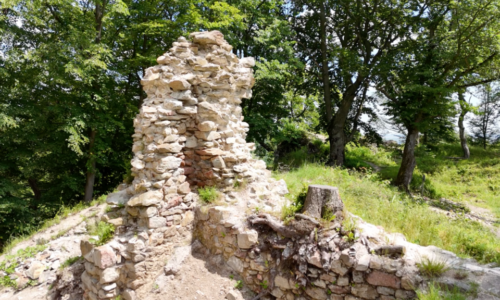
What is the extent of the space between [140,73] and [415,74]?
11.5m

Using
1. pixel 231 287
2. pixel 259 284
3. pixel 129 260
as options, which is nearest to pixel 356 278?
pixel 259 284

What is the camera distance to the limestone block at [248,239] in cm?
437

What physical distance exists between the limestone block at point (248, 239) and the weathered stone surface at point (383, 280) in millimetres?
1733

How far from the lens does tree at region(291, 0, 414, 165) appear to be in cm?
1076

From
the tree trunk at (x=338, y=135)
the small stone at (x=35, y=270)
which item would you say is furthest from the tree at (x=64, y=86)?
the tree trunk at (x=338, y=135)

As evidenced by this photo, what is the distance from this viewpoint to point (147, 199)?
441 centimetres

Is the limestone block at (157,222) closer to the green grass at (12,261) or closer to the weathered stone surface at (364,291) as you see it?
the weathered stone surface at (364,291)

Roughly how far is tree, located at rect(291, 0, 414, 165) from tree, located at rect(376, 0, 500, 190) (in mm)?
745

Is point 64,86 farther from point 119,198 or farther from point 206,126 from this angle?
point 206,126

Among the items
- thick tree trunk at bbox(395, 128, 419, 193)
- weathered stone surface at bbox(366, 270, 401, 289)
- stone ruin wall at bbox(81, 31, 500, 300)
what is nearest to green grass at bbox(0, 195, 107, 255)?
stone ruin wall at bbox(81, 31, 500, 300)

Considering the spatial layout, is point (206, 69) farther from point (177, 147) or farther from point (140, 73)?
point (140, 73)

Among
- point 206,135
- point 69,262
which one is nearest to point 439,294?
point 206,135

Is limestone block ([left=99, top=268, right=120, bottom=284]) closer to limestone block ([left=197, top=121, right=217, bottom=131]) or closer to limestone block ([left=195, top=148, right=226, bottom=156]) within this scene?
limestone block ([left=195, top=148, right=226, bottom=156])

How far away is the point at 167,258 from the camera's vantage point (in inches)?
186
